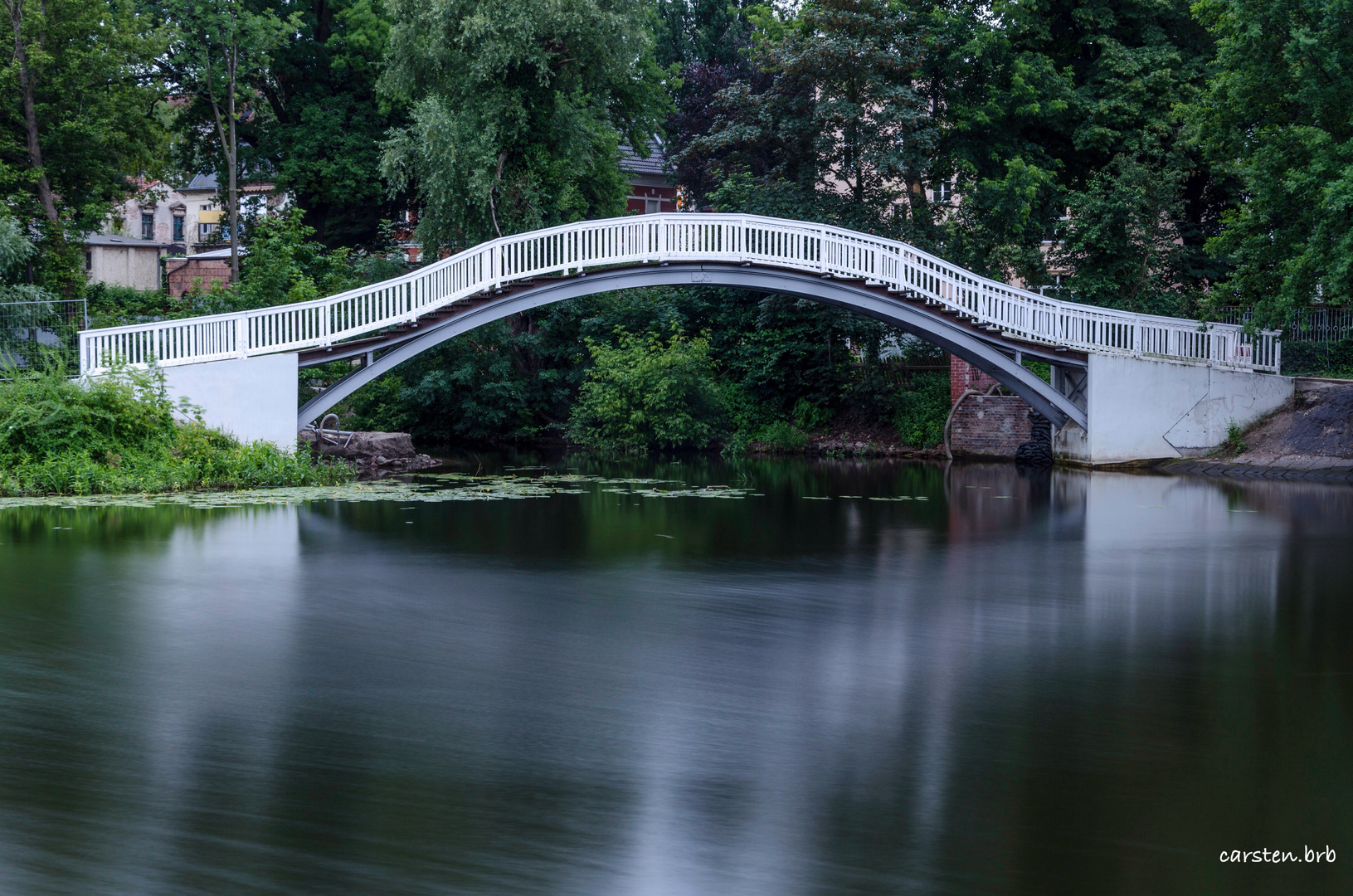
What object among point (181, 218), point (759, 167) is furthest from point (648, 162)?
point (181, 218)

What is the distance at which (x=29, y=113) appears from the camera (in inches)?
1172

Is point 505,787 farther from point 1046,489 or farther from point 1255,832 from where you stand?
point 1046,489

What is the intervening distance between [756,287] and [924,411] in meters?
7.17

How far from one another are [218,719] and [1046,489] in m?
15.3

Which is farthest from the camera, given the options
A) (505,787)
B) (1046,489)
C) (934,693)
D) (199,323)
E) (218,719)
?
(1046,489)

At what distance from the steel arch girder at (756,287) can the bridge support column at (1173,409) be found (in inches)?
21.9

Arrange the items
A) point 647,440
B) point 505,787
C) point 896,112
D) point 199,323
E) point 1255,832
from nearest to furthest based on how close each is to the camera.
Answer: point 1255,832, point 505,787, point 199,323, point 896,112, point 647,440

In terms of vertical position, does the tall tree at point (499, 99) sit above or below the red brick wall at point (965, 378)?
above

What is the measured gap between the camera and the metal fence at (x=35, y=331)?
21.1 meters

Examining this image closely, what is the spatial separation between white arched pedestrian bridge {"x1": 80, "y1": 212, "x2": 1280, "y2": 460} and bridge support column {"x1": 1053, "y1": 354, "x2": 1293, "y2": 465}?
6.9 inches

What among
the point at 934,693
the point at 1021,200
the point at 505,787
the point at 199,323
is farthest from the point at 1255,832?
the point at 1021,200

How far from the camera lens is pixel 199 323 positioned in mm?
18109

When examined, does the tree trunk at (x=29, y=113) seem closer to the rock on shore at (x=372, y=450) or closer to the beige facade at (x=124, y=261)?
the rock on shore at (x=372, y=450)

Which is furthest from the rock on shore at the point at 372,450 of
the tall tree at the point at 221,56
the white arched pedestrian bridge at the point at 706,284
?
the tall tree at the point at 221,56
